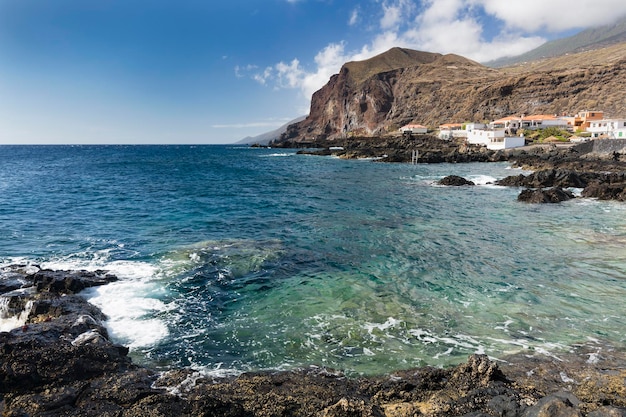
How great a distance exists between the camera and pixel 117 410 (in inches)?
274

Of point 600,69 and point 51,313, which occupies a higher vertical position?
point 600,69

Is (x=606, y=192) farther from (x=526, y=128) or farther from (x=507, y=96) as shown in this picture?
(x=507, y=96)

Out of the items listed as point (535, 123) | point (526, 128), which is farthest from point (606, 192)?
point (535, 123)

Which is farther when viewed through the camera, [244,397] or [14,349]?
[14,349]

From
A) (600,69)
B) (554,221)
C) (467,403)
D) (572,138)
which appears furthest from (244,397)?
(600,69)

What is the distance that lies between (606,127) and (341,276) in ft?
325

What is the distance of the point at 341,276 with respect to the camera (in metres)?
16.5

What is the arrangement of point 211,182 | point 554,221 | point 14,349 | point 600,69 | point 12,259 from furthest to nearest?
1. point 600,69
2. point 211,182
3. point 554,221
4. point 12,259
5. point 14,349

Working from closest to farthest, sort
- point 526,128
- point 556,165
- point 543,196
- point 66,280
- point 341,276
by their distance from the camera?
point 66,280, point 341,276, point 543,196, point 556,165, point 526,128

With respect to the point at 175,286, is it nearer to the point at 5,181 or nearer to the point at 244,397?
the point at 244,397

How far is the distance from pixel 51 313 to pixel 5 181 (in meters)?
57.8

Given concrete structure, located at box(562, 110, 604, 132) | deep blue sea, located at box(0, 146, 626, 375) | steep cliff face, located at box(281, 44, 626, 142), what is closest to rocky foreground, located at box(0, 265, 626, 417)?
deep blue sea, located at box(0, 146, 626, 375)

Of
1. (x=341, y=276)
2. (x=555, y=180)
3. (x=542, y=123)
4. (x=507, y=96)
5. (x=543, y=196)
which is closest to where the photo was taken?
(x=341, y=276)

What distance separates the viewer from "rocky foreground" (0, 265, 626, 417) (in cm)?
691
